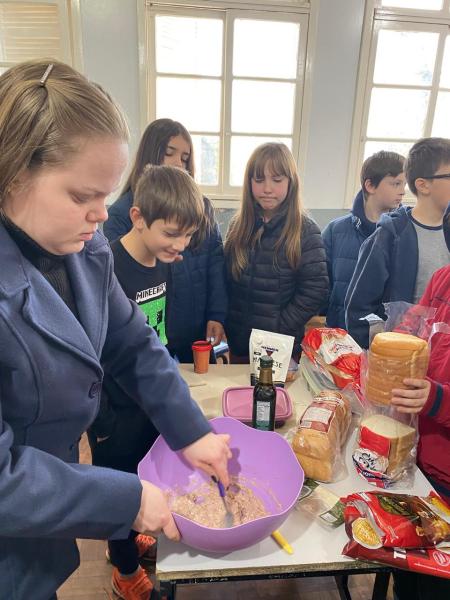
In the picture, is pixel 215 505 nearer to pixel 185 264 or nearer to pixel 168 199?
pixel 168 199

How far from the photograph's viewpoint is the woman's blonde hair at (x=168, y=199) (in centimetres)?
135

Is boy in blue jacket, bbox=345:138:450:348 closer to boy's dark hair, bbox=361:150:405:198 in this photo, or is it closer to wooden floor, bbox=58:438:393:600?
boy's dark hair, bbox=361:150:405:198

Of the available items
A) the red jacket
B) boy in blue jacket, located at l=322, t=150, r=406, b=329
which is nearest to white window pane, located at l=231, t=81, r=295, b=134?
boy in blue jacket, located at l=322, t=150, r=406, b=329

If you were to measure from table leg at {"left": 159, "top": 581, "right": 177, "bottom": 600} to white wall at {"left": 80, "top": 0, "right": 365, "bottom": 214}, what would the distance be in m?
3.08

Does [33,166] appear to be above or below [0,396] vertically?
above

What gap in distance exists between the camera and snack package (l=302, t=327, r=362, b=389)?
1.25 meters

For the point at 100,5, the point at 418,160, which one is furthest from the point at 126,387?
the point at 100,5

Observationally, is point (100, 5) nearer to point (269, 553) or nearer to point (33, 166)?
point (33, 166)

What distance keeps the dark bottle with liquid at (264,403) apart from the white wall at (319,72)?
2.74 m

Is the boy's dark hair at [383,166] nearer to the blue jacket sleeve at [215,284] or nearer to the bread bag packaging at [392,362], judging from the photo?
the blue jacket sleeve at [215,284]

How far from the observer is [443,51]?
3.36m

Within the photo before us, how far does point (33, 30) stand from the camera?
3.01 meters

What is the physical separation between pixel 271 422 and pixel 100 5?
3.10 metres

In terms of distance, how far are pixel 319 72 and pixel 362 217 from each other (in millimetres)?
1668
